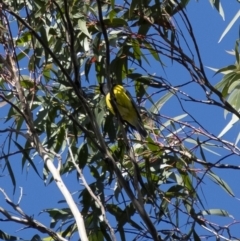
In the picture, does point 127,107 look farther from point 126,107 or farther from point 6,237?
point 6,237

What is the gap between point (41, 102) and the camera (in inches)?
109

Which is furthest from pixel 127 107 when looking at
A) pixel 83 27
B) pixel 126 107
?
pixel 83 27

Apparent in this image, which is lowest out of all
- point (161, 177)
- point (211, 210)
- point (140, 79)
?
point (211, 210)

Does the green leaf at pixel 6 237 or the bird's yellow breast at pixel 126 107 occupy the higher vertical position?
the bird's yellow breast at pixel 126 107

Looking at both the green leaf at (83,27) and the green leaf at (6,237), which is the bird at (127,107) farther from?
the green leaf at (6,237)

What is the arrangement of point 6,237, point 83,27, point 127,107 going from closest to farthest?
1. point 6,237
2. point 83,27
3. point 127,107

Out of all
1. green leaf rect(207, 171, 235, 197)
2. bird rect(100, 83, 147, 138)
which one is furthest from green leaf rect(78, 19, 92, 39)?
green leaf rect(207, 171, 235, 197)

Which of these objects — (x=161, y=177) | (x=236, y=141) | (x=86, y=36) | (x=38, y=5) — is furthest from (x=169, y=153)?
(x=38, y=5)

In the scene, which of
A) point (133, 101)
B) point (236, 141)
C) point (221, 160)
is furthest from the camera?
point (133, 101)

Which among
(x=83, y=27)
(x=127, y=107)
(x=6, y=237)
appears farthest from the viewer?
(x=127, y=107)

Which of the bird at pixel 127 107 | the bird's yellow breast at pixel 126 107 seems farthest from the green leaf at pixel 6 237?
the bird's yellow breast at pixel 126 107

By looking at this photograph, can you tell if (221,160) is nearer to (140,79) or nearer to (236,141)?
(236,141)

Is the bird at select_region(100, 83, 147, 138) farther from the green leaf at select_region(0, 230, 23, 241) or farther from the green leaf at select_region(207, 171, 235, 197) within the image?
the green leaf at select_region(0, 230, 23, 241)

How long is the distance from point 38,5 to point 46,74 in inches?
15.8
